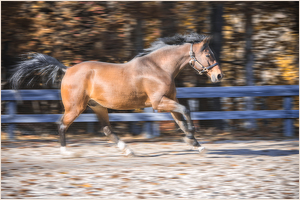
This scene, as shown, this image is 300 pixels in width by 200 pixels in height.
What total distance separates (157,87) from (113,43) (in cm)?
326

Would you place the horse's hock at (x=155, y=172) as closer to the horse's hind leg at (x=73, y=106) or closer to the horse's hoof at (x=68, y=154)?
the horse's hoof at (x=68, y=154)

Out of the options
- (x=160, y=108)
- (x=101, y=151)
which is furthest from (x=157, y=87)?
(x=101, y=151)

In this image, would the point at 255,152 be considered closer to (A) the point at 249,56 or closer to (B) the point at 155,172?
(B) the point at 155,172

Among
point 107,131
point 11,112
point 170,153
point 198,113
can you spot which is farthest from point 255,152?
point 11,112

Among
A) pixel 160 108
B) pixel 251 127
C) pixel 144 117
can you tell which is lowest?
pixel 251 127

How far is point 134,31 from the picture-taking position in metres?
9.42

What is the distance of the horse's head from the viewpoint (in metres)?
6.62

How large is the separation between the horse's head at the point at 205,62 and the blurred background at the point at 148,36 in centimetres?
262

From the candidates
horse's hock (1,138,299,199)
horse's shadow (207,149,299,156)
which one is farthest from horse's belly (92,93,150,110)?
horse's shadow (207,149,299,156)

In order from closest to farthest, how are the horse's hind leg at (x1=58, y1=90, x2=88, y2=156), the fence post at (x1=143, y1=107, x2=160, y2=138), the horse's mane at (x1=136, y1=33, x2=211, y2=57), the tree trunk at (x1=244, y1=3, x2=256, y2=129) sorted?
the horse's hind leg at (x1=58, y1=90, x2=88, y2=156) → the horse's mane at (x1=136, y1=33, x2=211, y2=57) → the fence post at (x1=143, y1=107, x2=160, y2=138) → the tree trunk at (x1=244, y1=3, x2=256, y2=129)

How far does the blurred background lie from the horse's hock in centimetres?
156

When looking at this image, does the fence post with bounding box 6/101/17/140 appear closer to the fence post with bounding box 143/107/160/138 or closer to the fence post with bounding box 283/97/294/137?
the fence post with bounding box 143/107/160/138

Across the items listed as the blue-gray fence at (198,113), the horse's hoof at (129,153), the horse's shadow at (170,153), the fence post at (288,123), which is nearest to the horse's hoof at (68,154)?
the horse's hoof at (129,153)

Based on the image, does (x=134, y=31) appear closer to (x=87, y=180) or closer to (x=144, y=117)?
(x=144, y=117)
